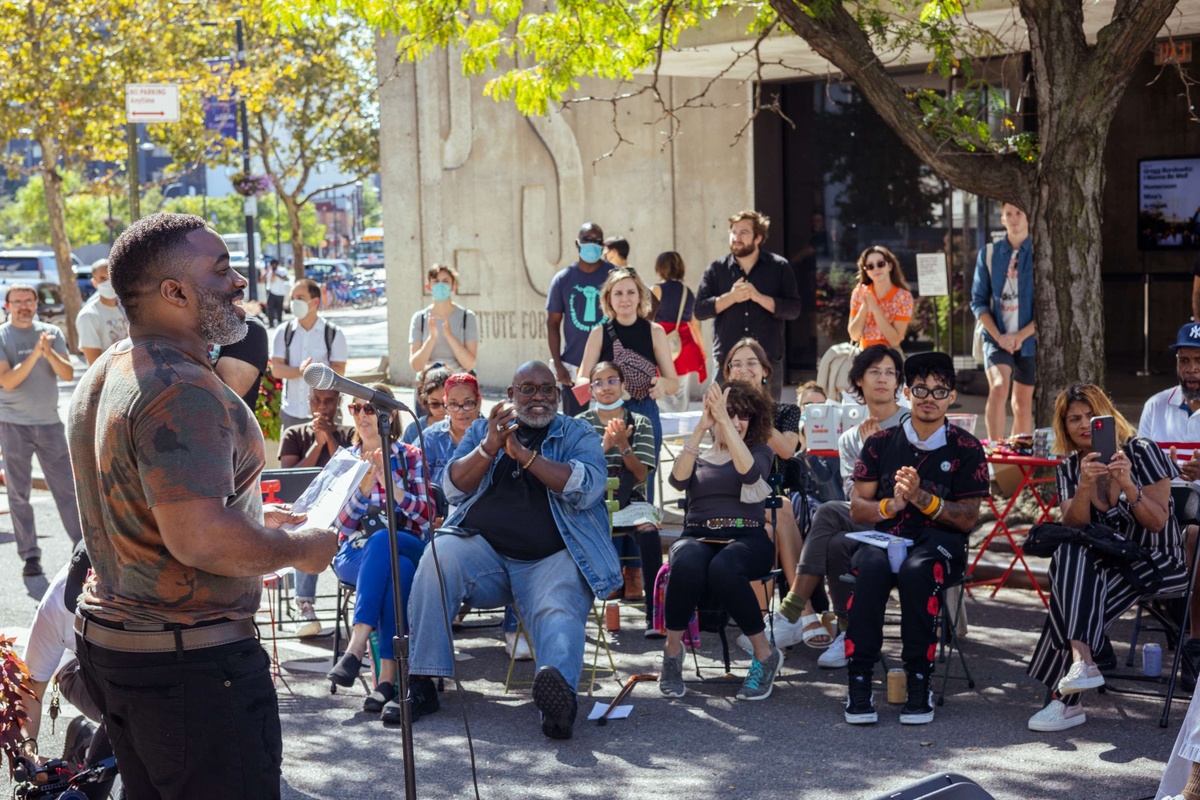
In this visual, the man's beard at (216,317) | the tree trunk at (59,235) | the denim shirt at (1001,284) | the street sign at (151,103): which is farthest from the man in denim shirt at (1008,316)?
the tree trunk at (59,235)

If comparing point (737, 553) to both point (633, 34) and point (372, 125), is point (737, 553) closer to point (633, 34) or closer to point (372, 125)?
point (633, 34)

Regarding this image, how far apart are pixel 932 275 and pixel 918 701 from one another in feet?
22.0

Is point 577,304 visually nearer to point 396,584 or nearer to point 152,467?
point 396,584

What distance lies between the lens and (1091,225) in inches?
345

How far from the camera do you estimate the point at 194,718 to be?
3178 mm

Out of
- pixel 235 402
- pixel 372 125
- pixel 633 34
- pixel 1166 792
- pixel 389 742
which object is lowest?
pixel 389 742

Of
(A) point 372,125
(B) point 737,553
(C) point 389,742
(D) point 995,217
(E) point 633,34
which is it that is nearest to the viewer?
(C) point 389,742

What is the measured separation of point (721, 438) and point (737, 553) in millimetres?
639

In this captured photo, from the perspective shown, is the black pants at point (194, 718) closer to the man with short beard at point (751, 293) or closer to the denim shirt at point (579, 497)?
the denim shirt at point (579, 497)

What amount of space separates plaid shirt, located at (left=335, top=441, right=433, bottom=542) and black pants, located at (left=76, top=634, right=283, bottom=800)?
365cm

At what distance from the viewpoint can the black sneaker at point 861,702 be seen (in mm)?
6039

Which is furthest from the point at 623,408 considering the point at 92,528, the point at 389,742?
the point at 92,528

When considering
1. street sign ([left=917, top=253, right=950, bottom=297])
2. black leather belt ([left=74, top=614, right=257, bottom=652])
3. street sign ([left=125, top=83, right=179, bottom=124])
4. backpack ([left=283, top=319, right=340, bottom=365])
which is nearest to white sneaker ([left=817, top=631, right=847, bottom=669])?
black leather belt ([left=74, top=614, right=257, bottom=652])

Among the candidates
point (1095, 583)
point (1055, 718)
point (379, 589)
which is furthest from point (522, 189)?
point (1055, 718)
